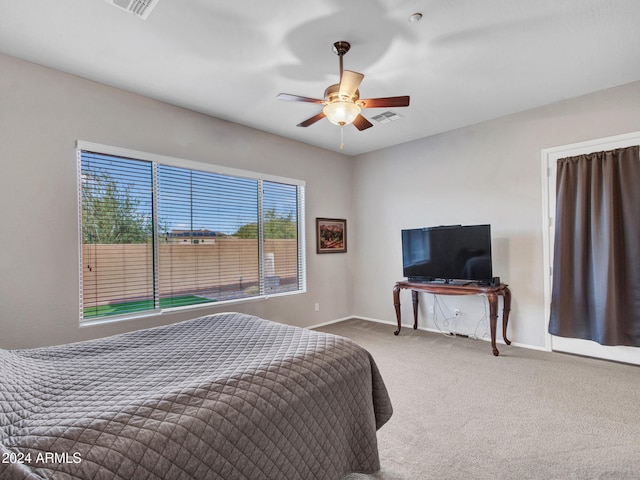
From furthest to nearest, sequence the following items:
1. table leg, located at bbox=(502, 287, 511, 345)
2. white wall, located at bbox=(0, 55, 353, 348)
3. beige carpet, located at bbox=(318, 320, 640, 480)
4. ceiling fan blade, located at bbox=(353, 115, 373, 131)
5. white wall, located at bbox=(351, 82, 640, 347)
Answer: table leg, located at bbox=(502, 287, 511, 345), white wall, located at bbox=(351, 82, 640, 347), ceiling fan blade, located at bbox=(353, 115, 373, 131), white wall, located at bbox=(0, 55, 353, 348), beige carpet, located at bbox=(318, 320, 640, 480)

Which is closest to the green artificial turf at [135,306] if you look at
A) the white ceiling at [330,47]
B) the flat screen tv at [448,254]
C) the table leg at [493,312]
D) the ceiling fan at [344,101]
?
the white ceiling at [330,47]

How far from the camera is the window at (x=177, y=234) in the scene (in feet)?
9.85

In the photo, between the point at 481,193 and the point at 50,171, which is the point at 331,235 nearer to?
the point at 481,193

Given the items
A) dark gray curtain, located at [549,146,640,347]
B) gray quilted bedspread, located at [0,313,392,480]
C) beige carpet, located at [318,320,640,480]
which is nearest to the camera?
gray quilted bedspread, located at [0,313,392,480]

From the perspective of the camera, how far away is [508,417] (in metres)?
2.35

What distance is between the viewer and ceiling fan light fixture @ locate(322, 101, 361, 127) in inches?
94.6

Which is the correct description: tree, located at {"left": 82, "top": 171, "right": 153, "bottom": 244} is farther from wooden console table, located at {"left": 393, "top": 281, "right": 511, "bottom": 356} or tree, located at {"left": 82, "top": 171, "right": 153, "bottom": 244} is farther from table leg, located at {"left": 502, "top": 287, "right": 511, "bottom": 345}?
table leg, located at {"left": 502, "top": 287, "right": 511, "bottom": 345}

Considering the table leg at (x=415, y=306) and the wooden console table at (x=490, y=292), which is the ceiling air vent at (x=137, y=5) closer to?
the wooden console table at (x=490, y=292)

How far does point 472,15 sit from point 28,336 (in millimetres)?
4073

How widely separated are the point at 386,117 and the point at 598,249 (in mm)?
2602

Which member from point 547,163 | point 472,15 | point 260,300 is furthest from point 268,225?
point 547,163

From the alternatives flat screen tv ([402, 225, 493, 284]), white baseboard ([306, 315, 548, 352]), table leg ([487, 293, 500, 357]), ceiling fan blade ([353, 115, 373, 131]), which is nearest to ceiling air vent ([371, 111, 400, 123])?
ceiling fan blade ([353, 115, 373, 131])

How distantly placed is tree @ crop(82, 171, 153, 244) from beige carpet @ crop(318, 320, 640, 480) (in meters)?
2.84

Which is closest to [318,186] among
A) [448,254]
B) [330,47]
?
[448,254]
